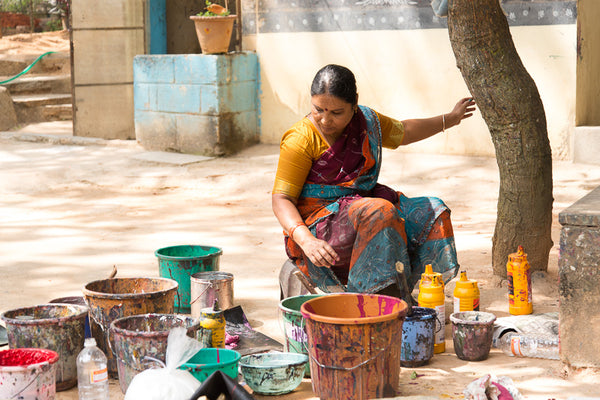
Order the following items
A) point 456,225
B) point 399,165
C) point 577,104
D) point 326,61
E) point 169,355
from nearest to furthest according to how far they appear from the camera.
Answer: point 169,355 < point 456,225 < point 577,104 < point 399,165 < point 326,61

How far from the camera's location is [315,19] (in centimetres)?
898

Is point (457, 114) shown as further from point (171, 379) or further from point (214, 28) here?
point (214, 28)

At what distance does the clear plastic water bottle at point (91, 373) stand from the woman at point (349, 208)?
1029mm

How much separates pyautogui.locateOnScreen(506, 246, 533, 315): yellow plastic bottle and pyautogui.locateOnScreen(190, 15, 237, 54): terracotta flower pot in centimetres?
544

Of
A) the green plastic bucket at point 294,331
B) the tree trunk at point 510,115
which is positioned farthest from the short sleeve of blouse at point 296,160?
the tree trunk at point 510,115

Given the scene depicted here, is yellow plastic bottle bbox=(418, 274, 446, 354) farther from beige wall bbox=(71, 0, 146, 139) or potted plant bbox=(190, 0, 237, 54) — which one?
beige wall bbox=(71, 0, 146, 139)

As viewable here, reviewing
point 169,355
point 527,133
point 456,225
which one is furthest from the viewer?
point 456,225

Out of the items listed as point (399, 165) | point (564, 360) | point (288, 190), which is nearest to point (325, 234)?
point (288, 190)

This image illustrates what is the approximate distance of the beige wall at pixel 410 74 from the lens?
7.77m

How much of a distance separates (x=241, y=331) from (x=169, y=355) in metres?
1.03

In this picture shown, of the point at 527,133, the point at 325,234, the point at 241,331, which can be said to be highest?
the point at 527,133

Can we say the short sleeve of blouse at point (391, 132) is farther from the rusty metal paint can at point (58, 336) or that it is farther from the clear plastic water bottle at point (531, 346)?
the rusty metal paint can at point (58, 336)

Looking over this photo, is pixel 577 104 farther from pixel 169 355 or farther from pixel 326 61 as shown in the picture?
pixel 169 355

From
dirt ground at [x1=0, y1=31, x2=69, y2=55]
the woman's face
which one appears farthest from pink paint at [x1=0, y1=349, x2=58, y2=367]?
dirt ground at [x1=0, y1=31, x2=69, y2=55]
